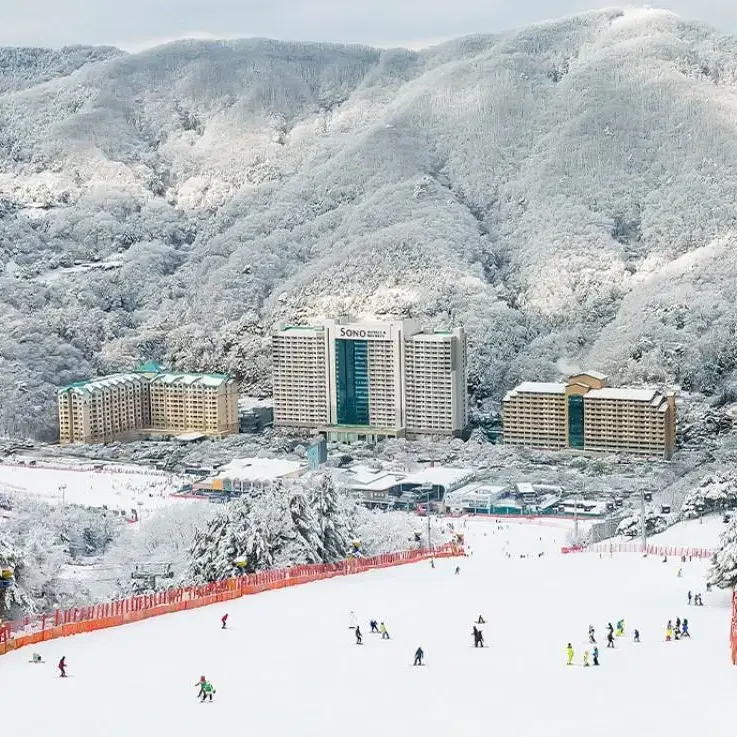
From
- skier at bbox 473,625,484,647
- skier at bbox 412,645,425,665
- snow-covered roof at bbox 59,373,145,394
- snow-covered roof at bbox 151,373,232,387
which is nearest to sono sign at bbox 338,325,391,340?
snow-covered roof at bbox 151,373,232,387

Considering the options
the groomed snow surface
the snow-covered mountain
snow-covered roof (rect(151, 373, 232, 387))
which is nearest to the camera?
the groomed snow surface

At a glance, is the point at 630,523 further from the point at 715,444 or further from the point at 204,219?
the point at 204,219

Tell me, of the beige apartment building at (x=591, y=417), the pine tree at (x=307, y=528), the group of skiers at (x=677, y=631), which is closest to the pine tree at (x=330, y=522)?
the pine tree at (x=307, y=528)

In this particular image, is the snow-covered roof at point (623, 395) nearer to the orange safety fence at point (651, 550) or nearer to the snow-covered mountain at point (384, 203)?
the snow-covered mountain at point (384, 203)

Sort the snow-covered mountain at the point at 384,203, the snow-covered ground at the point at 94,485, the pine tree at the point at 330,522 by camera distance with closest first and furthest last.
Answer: the pine tree at the point at 330,522, the snow-covered ground at the point at 94,485, the snow-covered mountain at the point at 384,203

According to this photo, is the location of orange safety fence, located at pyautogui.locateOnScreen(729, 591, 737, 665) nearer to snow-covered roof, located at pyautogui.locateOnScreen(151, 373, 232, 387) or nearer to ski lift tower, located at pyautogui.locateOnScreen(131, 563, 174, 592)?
ski lift tower, located at pyautogui.locateOnScreen(131, 563, 174, 592)

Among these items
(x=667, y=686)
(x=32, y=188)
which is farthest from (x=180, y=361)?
(x=667, y=686)
